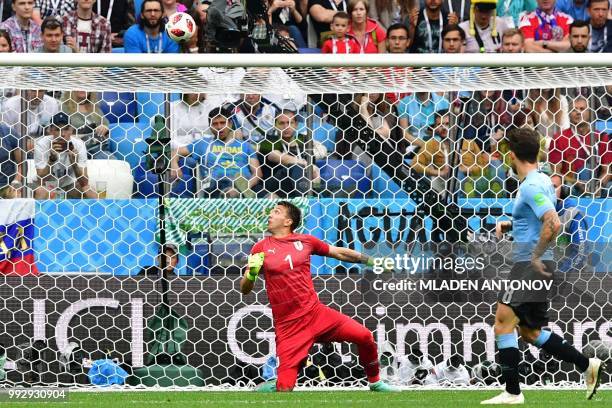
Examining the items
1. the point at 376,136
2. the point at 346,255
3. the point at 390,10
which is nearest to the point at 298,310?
the point at 346,255

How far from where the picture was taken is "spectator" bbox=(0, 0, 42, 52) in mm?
11539

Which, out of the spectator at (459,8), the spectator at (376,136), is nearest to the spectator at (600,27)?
the spectator at (459,8)

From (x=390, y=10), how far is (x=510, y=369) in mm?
6084

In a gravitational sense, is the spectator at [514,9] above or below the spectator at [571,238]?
above

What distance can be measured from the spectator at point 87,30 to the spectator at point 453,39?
3.42m

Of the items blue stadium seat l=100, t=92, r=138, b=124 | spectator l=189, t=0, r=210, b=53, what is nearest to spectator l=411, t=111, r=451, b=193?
blue stadium seat l=100, t=92, r=138, b=124

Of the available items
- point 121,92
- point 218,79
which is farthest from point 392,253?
point 121,92

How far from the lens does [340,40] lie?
11594 millimetres

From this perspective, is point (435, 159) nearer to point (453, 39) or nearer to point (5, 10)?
point (453, 39)

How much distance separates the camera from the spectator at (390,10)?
40.0 ft

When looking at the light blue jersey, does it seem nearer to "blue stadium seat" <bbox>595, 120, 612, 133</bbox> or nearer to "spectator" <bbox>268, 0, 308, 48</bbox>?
Answer: "blue stadium seat" <bbox>595, 120, 612, 133</bbox>

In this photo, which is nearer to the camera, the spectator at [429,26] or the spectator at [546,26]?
the spectator at [429,26]

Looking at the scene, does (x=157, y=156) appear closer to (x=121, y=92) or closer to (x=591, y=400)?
(x=121, y=92)

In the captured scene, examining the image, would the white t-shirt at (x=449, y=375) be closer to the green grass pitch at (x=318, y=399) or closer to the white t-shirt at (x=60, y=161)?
the green grass pitch at (x=318, y=399)
